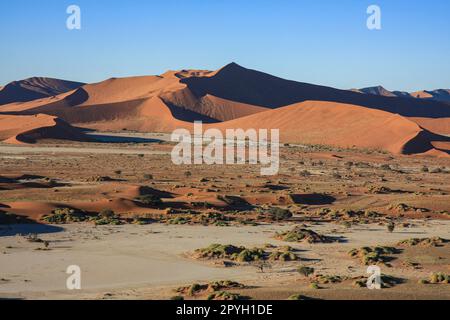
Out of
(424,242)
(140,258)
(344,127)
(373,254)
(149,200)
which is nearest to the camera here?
(140,258)

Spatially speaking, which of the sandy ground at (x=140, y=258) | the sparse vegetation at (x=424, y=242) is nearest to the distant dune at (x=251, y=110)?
the sparse vegetation at (x=424, y=242)

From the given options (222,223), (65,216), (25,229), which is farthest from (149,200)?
(25,229)

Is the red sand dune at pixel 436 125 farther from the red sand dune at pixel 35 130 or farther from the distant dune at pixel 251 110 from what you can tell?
the red sand dune at pixel 35 130

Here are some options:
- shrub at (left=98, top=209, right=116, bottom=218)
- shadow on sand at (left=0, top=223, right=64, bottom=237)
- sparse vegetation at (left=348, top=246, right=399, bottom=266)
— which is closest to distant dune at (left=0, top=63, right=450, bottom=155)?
shrub at (left=98, top=209, right=116, bottom=218)

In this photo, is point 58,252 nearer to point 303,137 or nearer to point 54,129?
point 54,129

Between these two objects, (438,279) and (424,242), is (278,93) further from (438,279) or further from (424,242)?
(438,279)

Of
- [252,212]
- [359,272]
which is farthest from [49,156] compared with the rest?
[359,272]

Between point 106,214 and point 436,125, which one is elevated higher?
point 436,125
